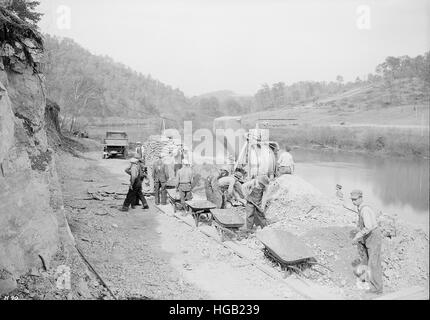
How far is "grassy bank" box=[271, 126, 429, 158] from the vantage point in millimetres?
29031

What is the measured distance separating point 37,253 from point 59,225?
975mm

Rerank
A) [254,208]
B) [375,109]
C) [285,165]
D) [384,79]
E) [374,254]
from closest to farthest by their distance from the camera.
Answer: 1. [374,254]
2. [254,208]
3. [285,165]
4. [375,109]
5. [384,79]

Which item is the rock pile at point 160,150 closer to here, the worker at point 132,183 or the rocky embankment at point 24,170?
the worker at point 132,183

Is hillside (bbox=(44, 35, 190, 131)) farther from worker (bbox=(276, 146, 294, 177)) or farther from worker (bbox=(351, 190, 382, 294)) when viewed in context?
worker (bbox=(351, 190, 382, 294))

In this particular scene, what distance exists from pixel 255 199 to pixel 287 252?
2.36m

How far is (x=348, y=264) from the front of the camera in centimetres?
727

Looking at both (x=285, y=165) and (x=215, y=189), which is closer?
(x=215, y=189)

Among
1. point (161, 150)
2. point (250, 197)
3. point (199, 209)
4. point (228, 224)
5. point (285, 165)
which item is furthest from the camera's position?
point (161, 150)

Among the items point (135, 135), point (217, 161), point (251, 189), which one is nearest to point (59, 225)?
point (251, 189)

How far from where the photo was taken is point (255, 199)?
29.9ft

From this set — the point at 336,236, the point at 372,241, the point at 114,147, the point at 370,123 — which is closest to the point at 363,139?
the point at 370,123

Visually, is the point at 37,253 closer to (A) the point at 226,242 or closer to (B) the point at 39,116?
(B) the point at 39,116

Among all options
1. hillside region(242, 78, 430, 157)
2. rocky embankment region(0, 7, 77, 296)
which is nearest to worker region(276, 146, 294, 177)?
hillside region(242, 78, 430, 157)

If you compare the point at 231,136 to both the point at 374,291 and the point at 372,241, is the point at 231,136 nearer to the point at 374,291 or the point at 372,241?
the point at 372,241
